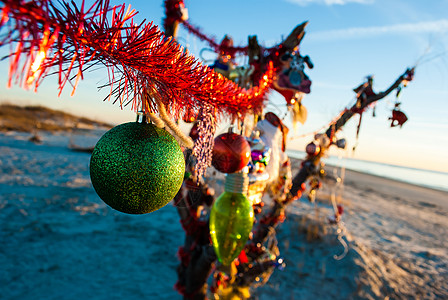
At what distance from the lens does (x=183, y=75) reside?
2.32 ft

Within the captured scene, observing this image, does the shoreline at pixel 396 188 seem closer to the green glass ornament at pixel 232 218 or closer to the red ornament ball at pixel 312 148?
the red ornament ball at pixel 312 148

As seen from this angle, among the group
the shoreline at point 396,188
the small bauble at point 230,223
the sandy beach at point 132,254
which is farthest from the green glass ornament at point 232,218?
the shoreline at point 396,188

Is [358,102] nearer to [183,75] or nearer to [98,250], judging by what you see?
[183,75]

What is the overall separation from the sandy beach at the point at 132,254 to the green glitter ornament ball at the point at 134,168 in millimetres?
2665

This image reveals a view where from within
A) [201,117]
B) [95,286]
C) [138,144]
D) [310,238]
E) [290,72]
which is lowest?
[95,286]

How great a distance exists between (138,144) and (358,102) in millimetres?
2478

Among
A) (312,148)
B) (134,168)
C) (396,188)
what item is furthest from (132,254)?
(396,188)

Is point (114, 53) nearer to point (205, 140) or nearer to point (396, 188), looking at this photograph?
point (205, 140)

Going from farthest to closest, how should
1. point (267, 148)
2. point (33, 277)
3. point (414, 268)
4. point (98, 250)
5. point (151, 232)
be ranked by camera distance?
point (414, 268), point (151, 232), point (98, 250), point (33, 277), point (267, 148)

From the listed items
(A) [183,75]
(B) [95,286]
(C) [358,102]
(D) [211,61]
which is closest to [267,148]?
(A) [183,75]

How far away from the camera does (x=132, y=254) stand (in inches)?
155

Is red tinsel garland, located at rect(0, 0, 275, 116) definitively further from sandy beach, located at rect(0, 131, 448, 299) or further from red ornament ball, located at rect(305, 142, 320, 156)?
sandy beach, located at rect(0, 131, 448, 299)

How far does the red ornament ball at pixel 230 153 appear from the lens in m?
1.10

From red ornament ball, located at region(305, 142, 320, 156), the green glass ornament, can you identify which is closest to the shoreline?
red ornament ball, located at region(305, 142, 320, 156)
